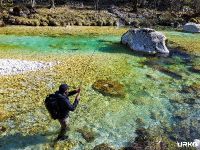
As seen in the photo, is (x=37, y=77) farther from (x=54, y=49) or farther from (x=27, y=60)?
(x=54, y=49)

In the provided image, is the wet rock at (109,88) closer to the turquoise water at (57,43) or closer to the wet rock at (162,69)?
the wet rock at (162,69)

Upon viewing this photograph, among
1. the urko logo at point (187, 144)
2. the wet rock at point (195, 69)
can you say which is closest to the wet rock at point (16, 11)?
the wet rock at point (195, 69)

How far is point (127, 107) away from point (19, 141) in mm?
8102

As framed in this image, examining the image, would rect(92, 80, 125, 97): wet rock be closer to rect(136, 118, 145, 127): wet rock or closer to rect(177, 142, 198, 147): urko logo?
rect(136, 118, 145, 127): wet rock

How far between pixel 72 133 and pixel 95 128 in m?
1.45

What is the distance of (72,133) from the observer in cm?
1722

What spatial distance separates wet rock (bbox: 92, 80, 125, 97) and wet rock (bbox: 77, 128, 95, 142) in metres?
6.04

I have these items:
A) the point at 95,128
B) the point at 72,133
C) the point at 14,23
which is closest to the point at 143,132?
the point at 95,128

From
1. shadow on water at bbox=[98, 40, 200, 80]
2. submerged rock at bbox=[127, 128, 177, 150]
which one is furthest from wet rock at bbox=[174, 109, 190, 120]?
shadow on water at bbox=[98, 40, 200, 80]

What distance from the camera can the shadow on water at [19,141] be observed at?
15484 millimetres

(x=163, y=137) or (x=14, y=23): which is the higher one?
(x=14, y=23)

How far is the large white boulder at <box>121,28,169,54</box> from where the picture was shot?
125 feet

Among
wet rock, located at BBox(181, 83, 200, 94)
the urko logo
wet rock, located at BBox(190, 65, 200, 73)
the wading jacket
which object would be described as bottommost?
the urko logo

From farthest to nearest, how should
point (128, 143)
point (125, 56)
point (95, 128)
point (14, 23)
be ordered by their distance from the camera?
point (14, 23) → point (125, 56) → point (95, 128) → point (128, 143)
